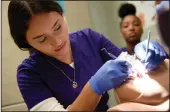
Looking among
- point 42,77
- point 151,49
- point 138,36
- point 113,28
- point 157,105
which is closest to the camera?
point 157,105

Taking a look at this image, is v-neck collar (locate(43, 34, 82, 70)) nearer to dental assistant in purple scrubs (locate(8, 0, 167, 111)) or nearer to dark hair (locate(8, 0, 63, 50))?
dental assistant in purple scrubs (locate(8, 0, 167, 111))

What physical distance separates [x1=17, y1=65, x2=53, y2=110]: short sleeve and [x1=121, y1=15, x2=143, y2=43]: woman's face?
1.10 m

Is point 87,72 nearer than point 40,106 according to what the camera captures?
No

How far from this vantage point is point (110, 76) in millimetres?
657

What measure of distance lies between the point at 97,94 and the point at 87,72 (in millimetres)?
264

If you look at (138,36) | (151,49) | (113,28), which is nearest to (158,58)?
(151,49)

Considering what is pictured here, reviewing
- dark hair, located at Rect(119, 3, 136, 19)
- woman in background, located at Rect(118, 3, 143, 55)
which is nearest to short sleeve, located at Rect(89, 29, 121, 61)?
woman in background, located at Rect(118, 3, 143, 55)

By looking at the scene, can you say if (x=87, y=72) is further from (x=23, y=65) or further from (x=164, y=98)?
(x=164, y=98)

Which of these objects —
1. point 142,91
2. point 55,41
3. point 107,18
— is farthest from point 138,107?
point 107,18

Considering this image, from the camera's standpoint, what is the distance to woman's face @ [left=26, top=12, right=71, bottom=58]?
2.62 ft

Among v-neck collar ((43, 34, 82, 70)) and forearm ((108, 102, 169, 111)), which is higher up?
v-neck collar ((43, 34, 82, 70))

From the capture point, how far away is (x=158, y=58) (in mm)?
726

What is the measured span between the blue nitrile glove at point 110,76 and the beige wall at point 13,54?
1.46 feet

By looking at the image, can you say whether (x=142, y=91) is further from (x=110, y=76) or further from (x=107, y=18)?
(x=107, y=18)
